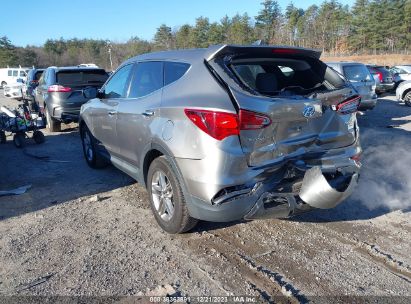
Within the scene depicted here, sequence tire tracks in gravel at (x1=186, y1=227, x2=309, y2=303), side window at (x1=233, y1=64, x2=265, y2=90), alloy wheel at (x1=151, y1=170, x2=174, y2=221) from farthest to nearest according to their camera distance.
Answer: alloy wheel at (x1=151, y1=170, x2=174, y2=221)
side window at (x1=233, y1=64, x2=265, y2=90)
tire tracks in gravel at (x1=186, y1=227, x2=309, y2=303)

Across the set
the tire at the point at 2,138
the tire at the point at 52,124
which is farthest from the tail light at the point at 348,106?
the tire at the point at 52,124

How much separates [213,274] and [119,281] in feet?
2.69

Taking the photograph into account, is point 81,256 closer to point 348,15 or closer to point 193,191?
point 193,191

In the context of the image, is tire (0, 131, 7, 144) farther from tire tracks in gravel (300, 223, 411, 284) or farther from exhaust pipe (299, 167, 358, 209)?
exhaust pipe (299, 167, 358, 209)

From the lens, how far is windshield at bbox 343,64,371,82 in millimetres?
11225

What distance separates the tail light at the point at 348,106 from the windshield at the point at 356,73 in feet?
25.4

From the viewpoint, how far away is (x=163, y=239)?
400cm

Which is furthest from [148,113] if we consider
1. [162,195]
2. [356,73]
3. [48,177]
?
[356,73]

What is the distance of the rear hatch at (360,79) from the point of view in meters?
10.9

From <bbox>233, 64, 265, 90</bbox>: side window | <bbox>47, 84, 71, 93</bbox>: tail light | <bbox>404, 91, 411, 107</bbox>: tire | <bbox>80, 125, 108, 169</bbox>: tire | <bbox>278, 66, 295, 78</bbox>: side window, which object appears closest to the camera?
<bbox>233, 64, 265, 90</bbox>: side window

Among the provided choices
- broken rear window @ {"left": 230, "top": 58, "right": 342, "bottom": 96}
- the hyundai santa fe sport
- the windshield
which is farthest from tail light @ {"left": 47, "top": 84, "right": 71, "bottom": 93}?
the windshield

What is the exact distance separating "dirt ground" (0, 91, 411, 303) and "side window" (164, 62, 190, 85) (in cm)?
167

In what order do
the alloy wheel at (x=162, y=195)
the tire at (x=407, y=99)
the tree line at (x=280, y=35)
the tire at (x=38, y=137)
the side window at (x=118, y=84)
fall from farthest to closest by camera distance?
the tree line at (x=280, y=35) → the tire at (x=407, y=99) → the tire at (x=38, y=137) → the side window at (x=118, y=84) → the alloy wheel at (x=162, y=195)

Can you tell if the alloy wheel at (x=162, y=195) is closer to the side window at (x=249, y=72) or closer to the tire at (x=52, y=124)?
the side window at (x=249, y=72)
